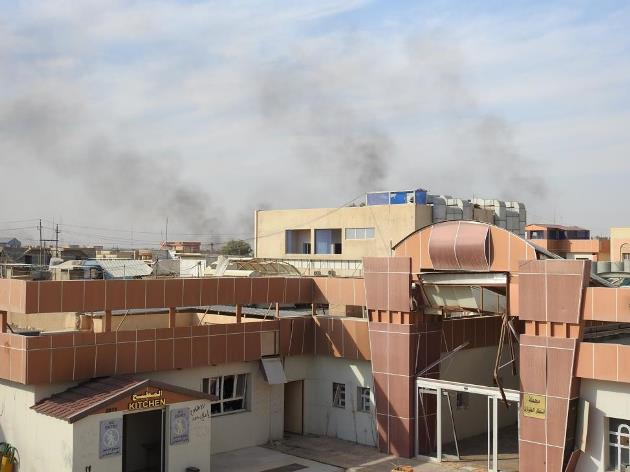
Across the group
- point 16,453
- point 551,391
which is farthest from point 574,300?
point 16,453

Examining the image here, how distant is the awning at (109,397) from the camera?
1733 cm

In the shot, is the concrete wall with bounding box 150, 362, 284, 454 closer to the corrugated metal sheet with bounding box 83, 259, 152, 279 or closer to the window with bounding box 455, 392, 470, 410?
the corrugated metal sheet with bounding box 83, 259, 152, 279

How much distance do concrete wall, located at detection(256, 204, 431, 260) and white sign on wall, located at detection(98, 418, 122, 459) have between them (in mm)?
27084

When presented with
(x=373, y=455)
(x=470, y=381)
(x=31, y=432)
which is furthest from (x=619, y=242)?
(x=31, y=432)

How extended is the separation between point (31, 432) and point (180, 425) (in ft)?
12.9

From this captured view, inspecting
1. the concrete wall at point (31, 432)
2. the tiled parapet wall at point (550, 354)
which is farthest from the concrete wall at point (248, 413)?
the tiled parapet wall at point (550, 354)

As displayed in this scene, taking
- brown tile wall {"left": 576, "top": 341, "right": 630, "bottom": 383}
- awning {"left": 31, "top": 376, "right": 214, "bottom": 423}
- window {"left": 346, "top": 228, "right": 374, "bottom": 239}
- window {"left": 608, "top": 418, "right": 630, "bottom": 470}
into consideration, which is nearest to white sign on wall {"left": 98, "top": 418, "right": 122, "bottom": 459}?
awning {"left": 31, "top": 376, "right": 214, "bottom": 423}

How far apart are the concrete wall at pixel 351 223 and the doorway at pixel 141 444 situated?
2415 centimetres

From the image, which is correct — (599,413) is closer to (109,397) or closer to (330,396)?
(330,396)

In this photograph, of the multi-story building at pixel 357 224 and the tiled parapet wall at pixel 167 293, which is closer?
the tiled parapet wall at pixel 167 293

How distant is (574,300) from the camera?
17.5 metres

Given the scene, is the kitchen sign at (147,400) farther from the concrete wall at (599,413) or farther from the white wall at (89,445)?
the concrete wall at (599,413)

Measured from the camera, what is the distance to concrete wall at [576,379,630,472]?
1719 cm

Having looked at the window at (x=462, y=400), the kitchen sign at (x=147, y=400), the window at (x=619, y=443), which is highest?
the kitchen sign at (x=147, y=400)
